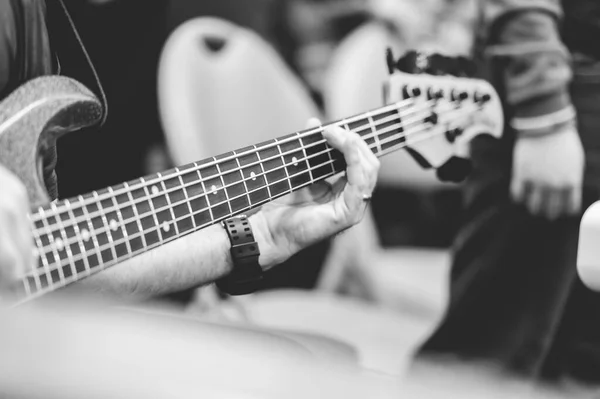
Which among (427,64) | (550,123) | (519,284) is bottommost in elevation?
(519,284)

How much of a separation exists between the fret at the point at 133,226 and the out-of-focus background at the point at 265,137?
0.11m

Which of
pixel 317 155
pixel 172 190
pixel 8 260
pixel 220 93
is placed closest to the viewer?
pixel 8 260

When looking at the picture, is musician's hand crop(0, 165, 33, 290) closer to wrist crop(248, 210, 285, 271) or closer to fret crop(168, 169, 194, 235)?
fret crop(168, 169, 194, 235)

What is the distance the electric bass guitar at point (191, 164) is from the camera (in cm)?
58

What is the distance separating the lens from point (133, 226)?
0.62m

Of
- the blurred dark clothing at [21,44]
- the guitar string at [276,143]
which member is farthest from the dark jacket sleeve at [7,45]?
the guitar string at [276,143]

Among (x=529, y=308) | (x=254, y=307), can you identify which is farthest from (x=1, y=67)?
(x=529, y=308)

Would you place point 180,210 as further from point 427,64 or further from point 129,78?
point 129,78

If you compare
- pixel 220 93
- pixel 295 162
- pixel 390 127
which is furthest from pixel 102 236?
pixel 220 93

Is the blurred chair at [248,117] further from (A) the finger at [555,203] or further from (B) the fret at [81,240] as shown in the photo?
(B) the fret at [81,240]

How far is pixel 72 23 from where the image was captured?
0.71 metres

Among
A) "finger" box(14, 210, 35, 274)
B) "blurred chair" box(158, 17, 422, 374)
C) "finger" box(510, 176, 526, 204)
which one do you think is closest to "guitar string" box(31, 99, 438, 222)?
"finger" box(14, 210, 35, 274)

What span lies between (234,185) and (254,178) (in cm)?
2

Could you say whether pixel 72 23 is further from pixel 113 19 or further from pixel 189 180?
pixel 113 19
